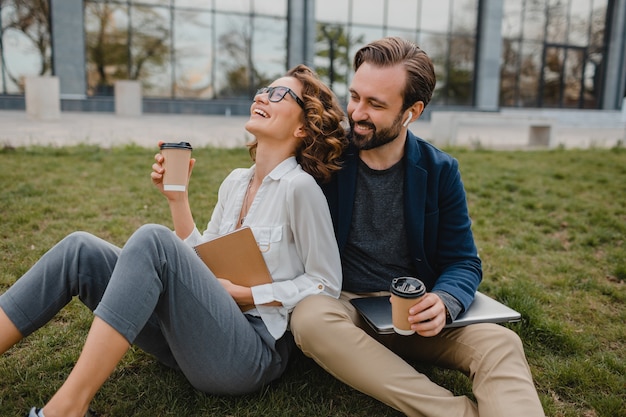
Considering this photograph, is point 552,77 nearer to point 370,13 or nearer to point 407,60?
point 370,13

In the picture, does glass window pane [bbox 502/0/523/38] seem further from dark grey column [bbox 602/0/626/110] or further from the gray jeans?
the gray jeans

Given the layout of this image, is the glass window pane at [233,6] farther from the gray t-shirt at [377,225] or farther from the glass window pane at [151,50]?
the gray t-shirt at [377,225]

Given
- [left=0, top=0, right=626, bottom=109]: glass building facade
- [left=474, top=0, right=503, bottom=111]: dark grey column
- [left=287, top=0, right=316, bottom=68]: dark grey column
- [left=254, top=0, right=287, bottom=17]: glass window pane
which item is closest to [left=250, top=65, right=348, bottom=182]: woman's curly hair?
[left=0, top=0, right=626, bottom=109]: glass building facade

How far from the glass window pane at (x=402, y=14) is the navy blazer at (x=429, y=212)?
22.0 m

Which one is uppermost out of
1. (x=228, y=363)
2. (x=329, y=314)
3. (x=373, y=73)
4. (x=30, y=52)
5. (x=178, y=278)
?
(x=30, y=52)

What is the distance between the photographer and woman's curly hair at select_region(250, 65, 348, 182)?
8.08 ft

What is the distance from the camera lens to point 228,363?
217cm

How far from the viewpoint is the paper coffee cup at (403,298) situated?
6.43ft

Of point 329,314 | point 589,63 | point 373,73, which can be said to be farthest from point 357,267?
point 589,63

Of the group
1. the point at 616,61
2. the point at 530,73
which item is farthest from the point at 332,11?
the point at 616,61

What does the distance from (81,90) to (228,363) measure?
19314mm

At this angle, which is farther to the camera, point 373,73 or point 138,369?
point 138,369

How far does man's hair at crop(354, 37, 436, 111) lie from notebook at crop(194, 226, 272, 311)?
932 mm

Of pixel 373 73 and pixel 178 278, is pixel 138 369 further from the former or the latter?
pixel 373 73
